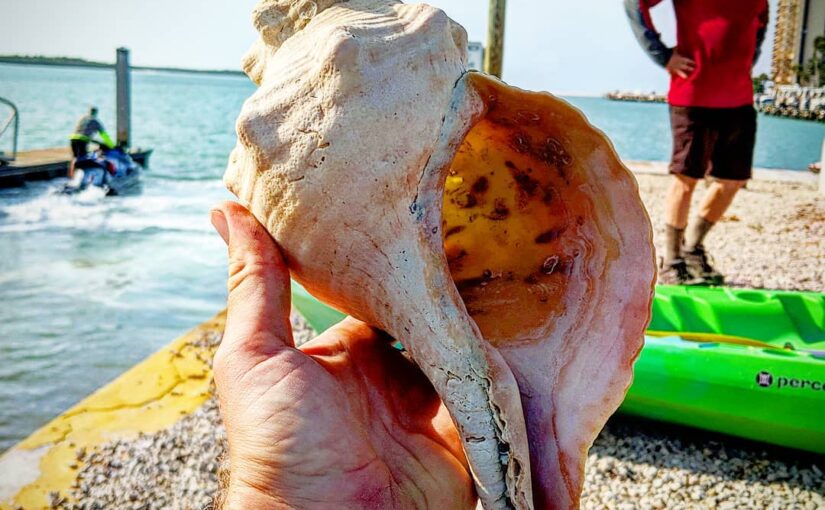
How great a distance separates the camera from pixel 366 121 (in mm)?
1069

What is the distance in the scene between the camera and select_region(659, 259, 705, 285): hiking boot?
4500 mm

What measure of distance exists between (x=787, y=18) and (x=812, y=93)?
6820 mm

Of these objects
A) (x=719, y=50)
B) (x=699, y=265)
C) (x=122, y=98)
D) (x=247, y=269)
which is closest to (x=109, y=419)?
(x=247, y=269)

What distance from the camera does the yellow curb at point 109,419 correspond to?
269 cm

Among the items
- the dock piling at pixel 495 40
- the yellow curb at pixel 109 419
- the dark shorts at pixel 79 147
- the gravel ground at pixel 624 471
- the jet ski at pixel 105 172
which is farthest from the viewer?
the jet ski at pixel 105 172

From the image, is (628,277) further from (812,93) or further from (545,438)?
(812,93)

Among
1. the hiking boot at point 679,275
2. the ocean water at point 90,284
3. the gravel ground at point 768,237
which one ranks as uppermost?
the hiking boot at point 679,275

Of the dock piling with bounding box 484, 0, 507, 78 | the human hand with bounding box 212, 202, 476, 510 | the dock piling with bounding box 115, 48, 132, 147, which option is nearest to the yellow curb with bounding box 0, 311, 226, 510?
the human hand with bounding box 212, 202, 476, 510

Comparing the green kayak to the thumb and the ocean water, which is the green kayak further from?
the ocean water

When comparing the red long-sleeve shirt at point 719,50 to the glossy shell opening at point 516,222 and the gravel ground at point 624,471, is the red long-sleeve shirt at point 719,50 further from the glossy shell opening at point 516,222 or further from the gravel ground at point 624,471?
the glossy shell opening at point 516,222

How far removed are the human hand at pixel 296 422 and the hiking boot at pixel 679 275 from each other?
3.57m

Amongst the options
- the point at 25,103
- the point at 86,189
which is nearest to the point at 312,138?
the point at 86,189

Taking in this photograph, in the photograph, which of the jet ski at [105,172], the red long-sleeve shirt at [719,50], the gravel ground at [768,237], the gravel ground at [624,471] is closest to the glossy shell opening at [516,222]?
the gravel ground at [624,471]

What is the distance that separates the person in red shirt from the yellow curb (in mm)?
3103
